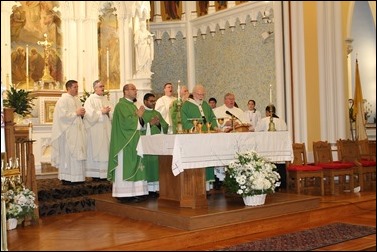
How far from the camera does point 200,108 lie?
745cm

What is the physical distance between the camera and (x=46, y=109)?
1039cm

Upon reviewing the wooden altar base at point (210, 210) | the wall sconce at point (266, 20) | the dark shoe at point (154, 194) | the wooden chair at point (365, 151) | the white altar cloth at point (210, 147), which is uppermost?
the wall sconce at point (266, 20)

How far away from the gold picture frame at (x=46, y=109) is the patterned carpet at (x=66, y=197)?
7.94ft

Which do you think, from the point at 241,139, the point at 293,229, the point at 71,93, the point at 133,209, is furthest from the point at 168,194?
the point at 71,93

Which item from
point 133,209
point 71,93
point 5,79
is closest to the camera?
point 133,209

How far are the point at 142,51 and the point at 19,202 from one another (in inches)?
232

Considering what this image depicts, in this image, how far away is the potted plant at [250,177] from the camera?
6.31 meters

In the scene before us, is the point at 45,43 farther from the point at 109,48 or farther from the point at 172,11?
the point at 172,11

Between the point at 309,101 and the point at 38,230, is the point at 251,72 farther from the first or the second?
the point at 38,230

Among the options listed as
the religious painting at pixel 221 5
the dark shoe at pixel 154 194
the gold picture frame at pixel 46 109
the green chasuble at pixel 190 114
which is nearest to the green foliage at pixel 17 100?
the gold picture frame at pixel 46 109

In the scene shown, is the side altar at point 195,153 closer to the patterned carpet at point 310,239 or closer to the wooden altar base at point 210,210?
the wooden altar base at point 210,210

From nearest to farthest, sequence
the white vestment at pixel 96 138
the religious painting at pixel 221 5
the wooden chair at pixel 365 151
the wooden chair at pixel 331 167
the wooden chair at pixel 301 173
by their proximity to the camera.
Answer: the wooden chair at pixel 301 173 → the wooden chair at pixel 331 167 → the white vestment at pixel 96 138 → the wooden chair at pixel 365 151 → the religious painting at pixel 221 5

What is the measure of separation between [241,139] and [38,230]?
2.57 meters

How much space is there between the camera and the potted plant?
6312mm
